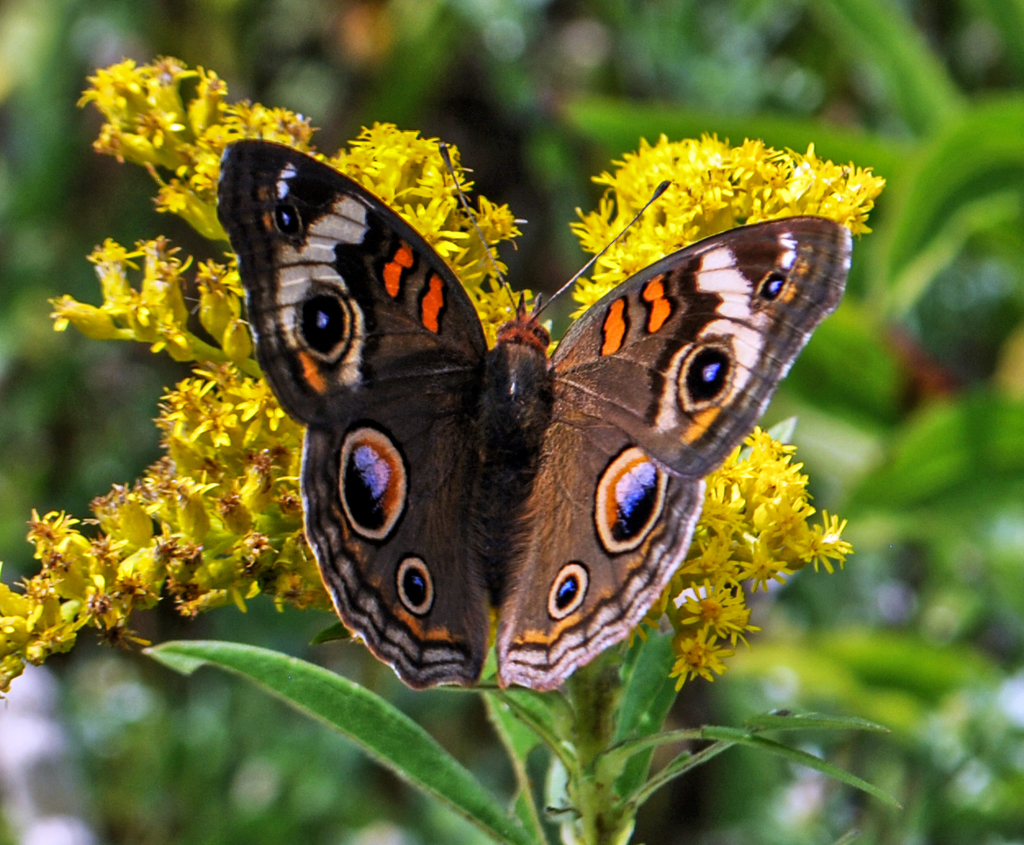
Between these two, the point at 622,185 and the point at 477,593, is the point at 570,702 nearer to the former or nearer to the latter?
the point at 477,593

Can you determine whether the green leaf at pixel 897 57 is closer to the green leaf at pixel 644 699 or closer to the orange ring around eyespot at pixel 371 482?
the green leaf at pixel 644 699

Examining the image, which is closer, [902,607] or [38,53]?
[902,607]

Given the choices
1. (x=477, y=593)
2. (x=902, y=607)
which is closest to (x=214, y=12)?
(x=902, y=607)

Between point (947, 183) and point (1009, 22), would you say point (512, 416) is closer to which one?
point (947, 183)

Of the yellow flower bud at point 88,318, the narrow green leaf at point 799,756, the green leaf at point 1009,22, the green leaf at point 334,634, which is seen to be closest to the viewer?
the narrow green leaf at point 799,756

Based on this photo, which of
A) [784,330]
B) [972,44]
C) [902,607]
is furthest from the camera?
[972,44]

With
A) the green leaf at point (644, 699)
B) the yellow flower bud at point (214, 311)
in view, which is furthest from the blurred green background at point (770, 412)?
the yellow flower bud at point (214, 311)
